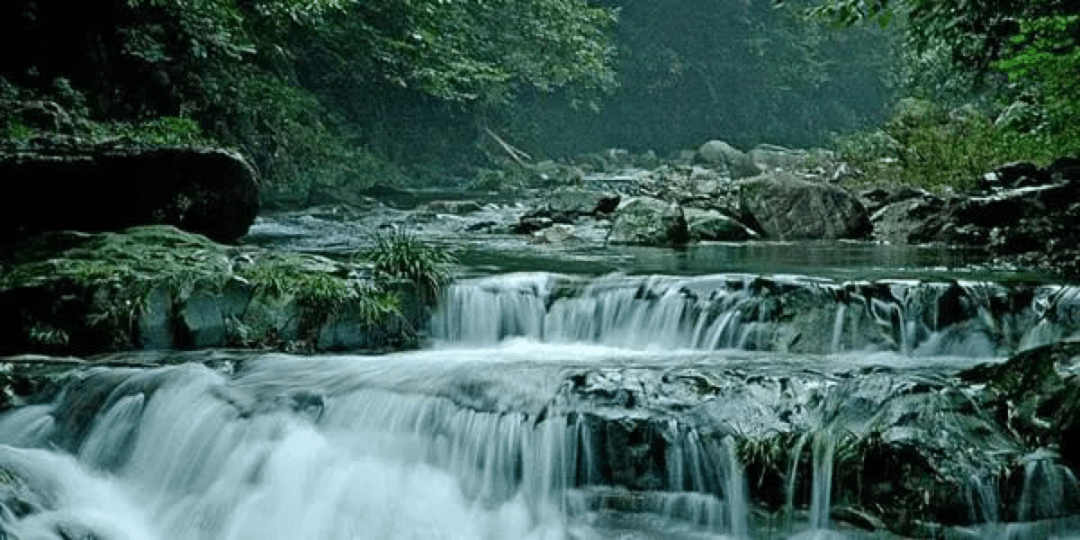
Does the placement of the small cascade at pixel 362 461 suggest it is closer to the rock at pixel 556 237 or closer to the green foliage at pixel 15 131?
the green foliage at pixel 15 131

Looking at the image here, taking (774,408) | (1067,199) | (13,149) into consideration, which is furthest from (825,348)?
(13,149)

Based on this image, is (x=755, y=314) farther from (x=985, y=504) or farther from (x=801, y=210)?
(x=801, y=210)

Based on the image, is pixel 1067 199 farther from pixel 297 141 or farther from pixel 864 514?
pixel 297 141

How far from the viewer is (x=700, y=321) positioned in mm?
7324

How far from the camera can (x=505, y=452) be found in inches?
203

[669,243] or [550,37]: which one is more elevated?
[550,37]

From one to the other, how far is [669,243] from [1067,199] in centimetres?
460

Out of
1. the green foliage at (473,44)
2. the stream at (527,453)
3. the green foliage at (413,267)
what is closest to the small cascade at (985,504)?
the stream at (527,453)

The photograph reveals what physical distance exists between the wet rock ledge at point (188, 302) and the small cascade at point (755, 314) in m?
0.69

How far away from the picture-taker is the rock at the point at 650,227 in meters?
12.3

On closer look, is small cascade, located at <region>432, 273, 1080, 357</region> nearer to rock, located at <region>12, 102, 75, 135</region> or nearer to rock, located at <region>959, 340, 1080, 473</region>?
rock, located at <region>959, 340, 1080, 473</region>

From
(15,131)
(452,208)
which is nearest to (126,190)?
(15,131)

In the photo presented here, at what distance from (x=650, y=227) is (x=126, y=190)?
646cm

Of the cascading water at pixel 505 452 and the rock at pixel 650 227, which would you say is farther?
the rock at pixel 650 227
